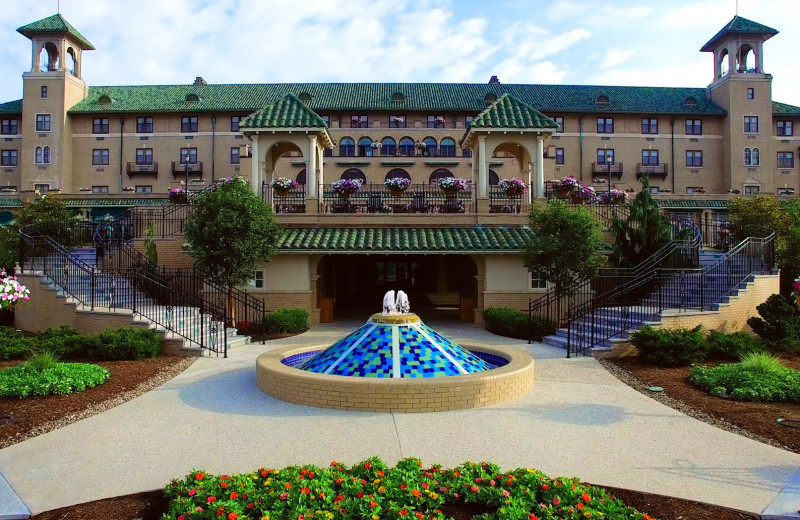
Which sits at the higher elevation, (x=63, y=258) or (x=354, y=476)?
(x=63, y=258)

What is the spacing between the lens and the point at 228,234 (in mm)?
16531

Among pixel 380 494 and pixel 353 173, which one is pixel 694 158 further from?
pixel 380 494

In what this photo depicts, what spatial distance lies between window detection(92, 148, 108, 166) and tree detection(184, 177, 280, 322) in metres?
39.5

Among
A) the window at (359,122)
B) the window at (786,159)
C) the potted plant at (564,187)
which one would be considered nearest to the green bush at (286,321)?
the potted plant at (564,187)

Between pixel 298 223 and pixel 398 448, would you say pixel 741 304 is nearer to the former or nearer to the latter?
pixel 398 448

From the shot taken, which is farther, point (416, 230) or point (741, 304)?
point (416, 230)

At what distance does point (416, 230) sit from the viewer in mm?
21438

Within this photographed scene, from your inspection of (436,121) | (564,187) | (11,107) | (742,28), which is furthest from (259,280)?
(742,28)

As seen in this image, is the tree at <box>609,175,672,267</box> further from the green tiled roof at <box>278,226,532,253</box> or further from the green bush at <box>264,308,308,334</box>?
the green bush at <box>264,308,308,334</box>

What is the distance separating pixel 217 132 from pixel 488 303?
1476 inches

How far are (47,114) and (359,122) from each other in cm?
2785

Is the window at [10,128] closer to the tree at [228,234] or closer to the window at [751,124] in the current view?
the tree at [228,234]

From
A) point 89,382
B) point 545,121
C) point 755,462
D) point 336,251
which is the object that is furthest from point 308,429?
point 545,121

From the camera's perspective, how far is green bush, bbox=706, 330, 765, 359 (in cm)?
1284
